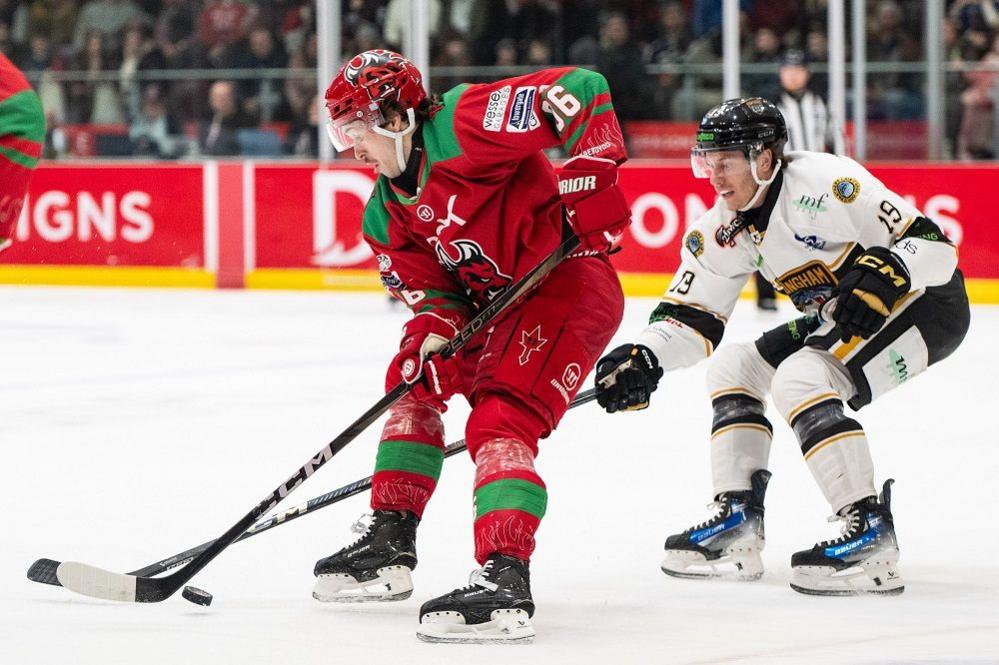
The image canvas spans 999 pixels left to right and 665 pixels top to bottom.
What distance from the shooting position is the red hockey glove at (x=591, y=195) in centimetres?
312

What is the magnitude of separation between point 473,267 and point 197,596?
0.83m

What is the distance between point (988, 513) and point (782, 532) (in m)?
0.54

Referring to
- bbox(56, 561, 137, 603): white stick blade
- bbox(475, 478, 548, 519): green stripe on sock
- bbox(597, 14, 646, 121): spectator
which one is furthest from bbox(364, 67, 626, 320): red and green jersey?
bbox(597, 14, 646, 121): spectator

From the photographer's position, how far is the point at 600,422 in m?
5.58

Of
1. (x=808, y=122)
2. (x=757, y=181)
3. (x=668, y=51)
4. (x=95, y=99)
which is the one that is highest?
(x=668, y=51)

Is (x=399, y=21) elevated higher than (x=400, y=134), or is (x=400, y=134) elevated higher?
(x=399, y=21)

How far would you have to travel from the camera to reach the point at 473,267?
333 cm

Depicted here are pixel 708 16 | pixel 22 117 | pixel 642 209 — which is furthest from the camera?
pixel 708 16

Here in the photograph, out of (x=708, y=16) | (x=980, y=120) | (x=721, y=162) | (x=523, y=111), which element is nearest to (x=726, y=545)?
(x=721, y=162)

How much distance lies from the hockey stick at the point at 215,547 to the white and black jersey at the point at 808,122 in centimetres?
542

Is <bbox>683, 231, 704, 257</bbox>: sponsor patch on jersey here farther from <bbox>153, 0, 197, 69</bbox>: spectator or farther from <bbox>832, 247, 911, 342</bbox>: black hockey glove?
<bbox>153, 0, 197, 69</bbox>: spectator

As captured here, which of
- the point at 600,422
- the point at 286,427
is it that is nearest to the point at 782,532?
the point at 600,422

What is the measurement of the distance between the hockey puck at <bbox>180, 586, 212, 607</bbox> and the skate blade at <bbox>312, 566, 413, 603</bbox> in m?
0.22

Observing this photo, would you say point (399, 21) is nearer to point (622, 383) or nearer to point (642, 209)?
point (642, 209)
